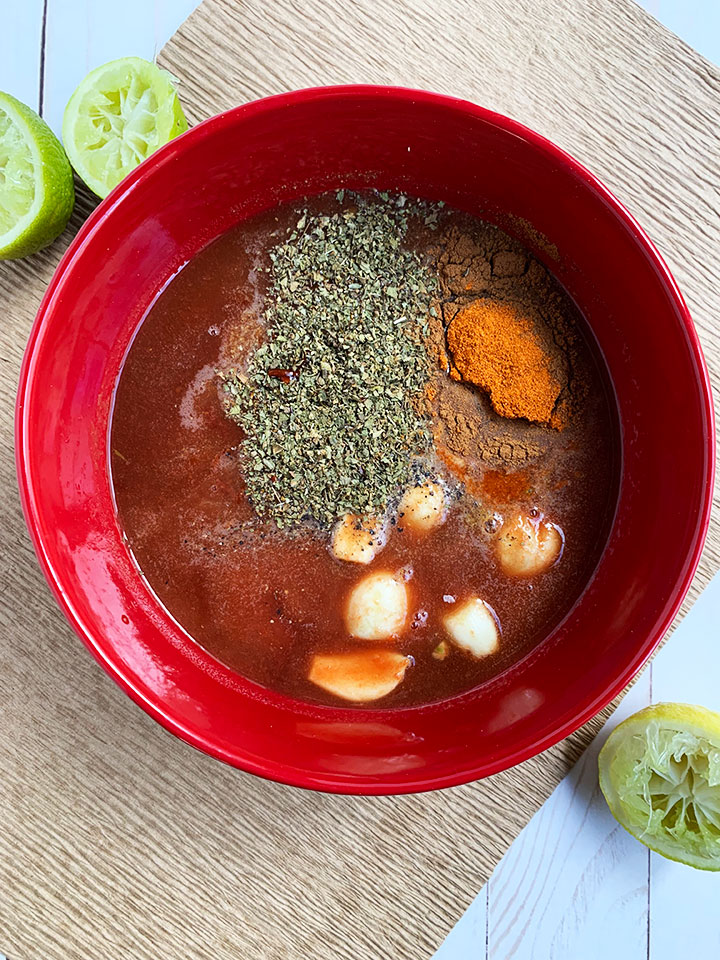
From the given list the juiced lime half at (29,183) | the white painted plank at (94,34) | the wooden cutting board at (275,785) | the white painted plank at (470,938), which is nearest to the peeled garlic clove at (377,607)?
the wooden cutting board at (275,785)

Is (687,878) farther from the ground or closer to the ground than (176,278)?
closer to the ground

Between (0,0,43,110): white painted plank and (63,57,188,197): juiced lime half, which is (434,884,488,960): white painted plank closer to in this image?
(63,57,188,197): juiced lime half

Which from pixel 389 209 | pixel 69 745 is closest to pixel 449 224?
pixel 389 209

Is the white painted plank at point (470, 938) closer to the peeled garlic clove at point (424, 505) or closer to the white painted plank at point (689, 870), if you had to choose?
the white painted plank at point (689, 870)

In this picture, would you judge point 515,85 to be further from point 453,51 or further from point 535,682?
point 535,682

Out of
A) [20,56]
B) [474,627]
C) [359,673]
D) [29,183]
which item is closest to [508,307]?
[474,627]

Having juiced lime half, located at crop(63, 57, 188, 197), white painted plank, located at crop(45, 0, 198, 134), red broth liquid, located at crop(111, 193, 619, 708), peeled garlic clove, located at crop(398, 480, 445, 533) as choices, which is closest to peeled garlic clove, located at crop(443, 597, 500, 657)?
red broth liquid, located at crop(111, 193, 619, 708)
